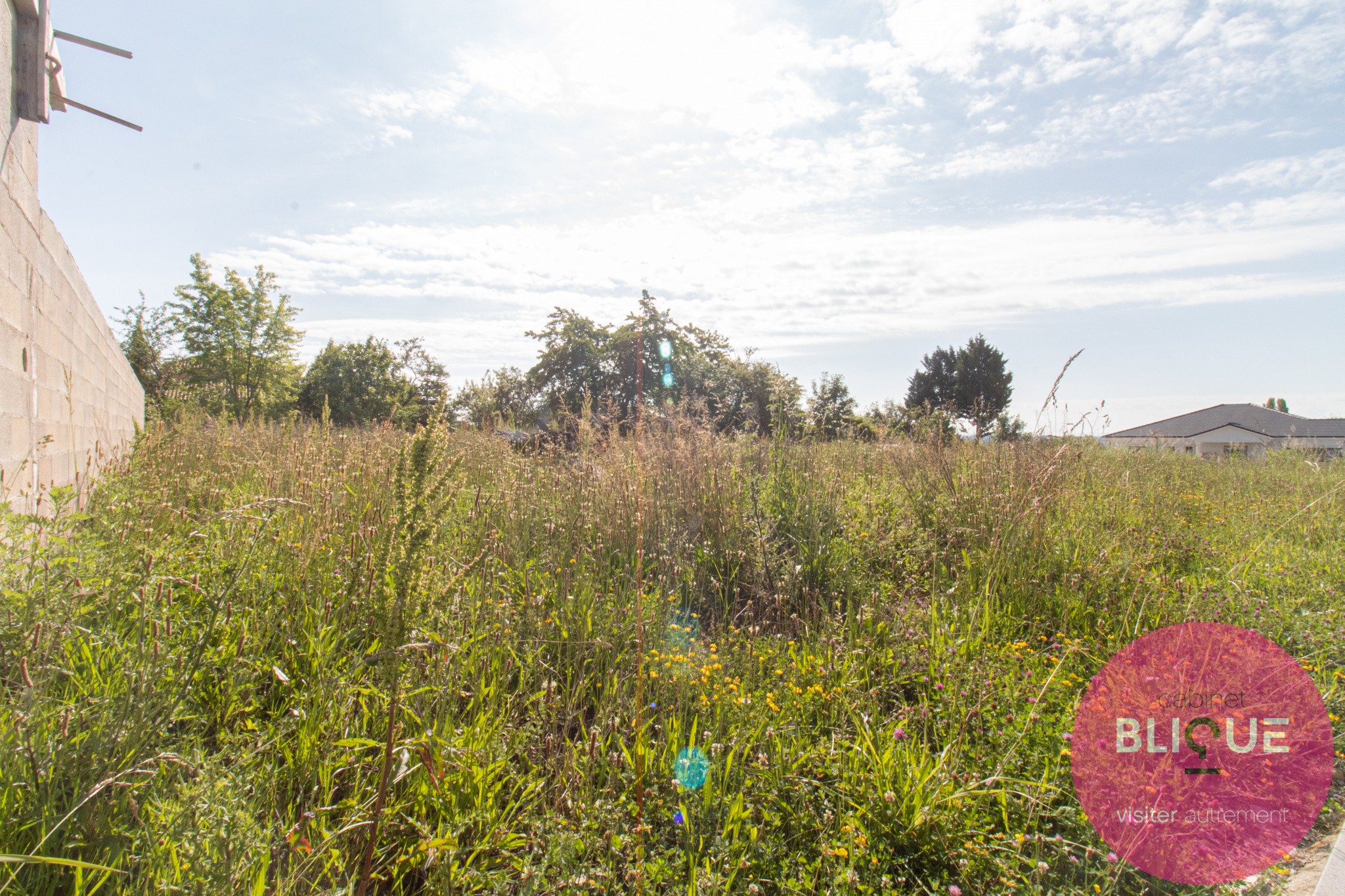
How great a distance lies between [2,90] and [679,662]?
4.73 m

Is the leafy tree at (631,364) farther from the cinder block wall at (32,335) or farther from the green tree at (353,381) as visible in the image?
the cinder block wall at (32,335)

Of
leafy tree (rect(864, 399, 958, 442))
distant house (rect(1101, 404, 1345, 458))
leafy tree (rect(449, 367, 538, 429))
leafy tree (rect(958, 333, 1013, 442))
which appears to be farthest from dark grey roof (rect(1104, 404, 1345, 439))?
leafy tree (rect(449, 367, 538, 429))

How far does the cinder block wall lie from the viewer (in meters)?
3.01

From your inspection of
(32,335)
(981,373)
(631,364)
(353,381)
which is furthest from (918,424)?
(981,373)

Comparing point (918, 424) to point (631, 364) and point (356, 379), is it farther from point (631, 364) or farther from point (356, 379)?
point (356, 379)

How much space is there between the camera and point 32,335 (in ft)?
11.6

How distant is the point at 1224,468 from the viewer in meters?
8.89

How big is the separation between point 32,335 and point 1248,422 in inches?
1944

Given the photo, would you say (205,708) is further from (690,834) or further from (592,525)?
(592,525)

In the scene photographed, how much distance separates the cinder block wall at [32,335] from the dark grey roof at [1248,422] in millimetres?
42380

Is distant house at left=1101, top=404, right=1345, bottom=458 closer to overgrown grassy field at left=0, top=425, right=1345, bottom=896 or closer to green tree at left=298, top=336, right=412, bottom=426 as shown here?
overgrown grassy field at left=0, top=425, right=1345, bottom=896
